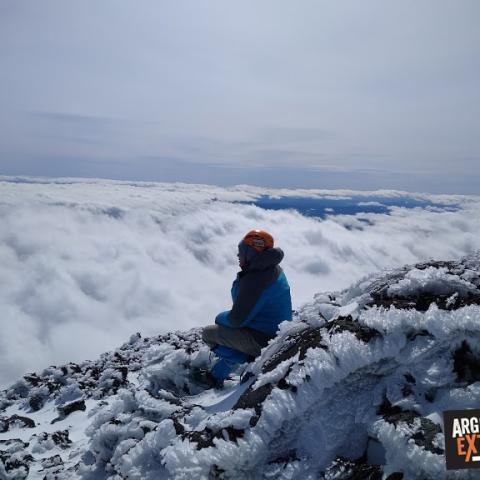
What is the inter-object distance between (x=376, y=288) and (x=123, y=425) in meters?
3.98

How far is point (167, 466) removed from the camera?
372 cm

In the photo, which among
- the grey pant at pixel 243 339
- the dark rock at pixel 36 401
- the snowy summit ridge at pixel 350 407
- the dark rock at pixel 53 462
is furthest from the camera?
the dark rock at pixel 36 401

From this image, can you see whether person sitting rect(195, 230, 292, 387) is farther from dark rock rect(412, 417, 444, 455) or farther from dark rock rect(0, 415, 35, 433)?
dark rock rect(0, 415, 35, 433)

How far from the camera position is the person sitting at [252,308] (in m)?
6.59

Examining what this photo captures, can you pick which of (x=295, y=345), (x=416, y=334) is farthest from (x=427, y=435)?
(x=295, y=345)

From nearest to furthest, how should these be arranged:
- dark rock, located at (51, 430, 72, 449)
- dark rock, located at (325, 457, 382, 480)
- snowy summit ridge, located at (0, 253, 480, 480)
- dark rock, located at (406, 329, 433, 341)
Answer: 1. dark rock, located at (325, 457, 382, 480)
2. snowy summit ridge, located at (0, 253, 480, 480)
3. dark rock, located at (406, 329, 433, 341)
4. dark rock, located at (51, 430, 72, 449)

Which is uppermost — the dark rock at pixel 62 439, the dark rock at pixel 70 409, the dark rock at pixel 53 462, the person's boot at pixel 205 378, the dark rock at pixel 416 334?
the dark rock at pixel 416 334

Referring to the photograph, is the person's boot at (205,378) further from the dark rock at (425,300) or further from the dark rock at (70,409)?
the dark rock at (70,409)

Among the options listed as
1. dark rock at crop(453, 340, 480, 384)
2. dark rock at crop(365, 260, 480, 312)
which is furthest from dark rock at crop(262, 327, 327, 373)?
dark rock at crop(453, 340, 480, 384)

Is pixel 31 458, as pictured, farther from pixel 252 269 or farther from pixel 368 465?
pixel 368 465

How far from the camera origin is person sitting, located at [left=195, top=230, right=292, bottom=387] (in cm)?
659

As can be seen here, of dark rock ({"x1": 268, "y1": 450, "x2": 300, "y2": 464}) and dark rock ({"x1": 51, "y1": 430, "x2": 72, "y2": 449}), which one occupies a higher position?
dark rock ({"x1": 268, "y1": 450, "x2": 300, "y2": 464})

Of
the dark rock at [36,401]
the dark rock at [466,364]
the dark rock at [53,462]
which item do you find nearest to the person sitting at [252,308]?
the dark rock at [53,462]

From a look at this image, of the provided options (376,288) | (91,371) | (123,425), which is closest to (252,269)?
(376,288)
